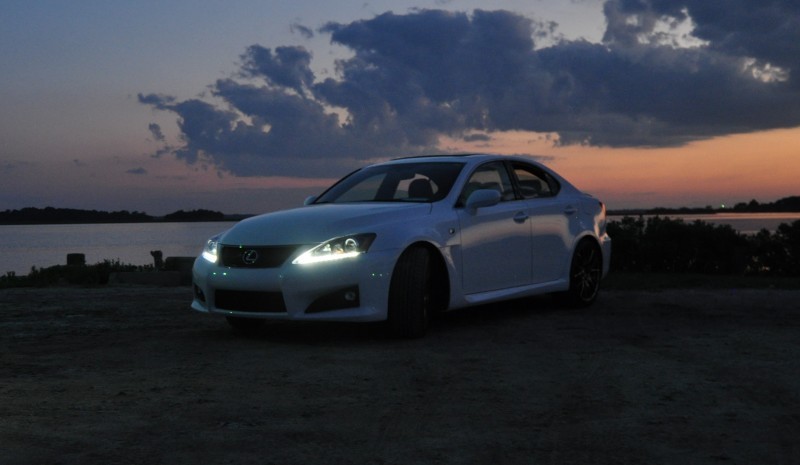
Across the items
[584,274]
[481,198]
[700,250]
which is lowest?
[700,250]

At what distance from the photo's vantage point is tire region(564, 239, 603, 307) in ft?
32.2

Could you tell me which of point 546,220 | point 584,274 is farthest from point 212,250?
point 584,274

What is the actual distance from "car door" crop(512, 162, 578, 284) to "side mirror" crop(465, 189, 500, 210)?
946 millimetres

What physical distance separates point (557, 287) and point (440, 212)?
2118 millimetres

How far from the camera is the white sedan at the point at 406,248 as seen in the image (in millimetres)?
7293

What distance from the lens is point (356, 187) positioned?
9.09 meters

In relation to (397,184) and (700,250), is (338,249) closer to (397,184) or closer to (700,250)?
(397,184)

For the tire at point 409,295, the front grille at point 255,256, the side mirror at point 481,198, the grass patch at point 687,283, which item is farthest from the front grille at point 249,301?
the grass patch at point 687,283

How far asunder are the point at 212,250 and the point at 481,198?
2.41 m

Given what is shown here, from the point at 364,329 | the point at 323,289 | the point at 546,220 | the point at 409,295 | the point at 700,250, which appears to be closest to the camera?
the point at 323,289

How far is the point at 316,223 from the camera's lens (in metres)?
7.52

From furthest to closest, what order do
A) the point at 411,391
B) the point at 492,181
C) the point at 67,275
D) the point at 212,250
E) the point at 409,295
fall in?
1. the point at 67,275
2. the point at 492,181
3. the point at 212,250
4. the point at 409,295
5. the point at 411,391

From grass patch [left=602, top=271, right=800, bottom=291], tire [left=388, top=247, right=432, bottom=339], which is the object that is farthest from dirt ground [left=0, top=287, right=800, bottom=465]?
grass patch [left=602, top=271, right=800, bottom=291]

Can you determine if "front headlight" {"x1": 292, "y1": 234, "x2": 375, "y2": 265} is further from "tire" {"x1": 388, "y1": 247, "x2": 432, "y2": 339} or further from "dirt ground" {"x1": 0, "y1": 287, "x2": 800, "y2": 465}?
"dirt ground" {"x1": 0, "y1": 287, "x2": 800, "y2": 465}
